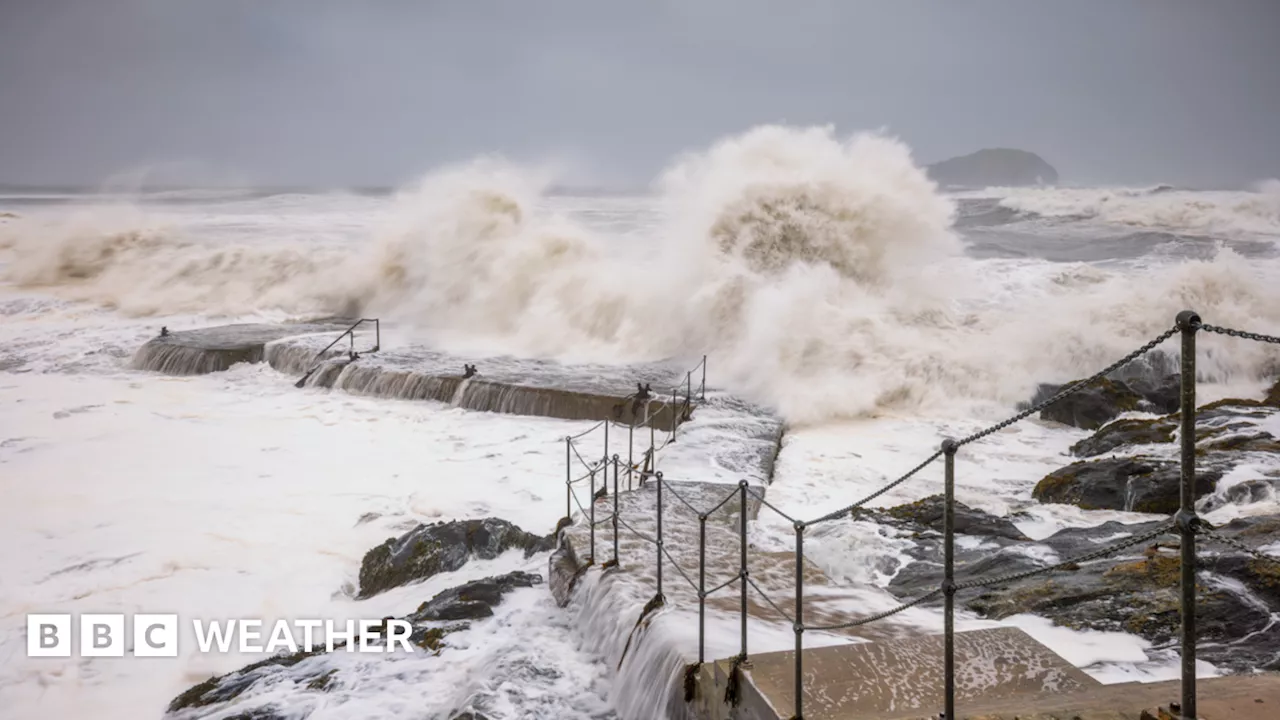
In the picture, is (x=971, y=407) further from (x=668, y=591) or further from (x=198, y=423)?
(x=198, y=423)

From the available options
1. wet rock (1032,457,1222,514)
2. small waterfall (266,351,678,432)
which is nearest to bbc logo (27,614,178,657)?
small waterfall (266,351,678,432)

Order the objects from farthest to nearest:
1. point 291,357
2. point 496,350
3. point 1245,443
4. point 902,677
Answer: point 496,350 < point 291,357 < point 1245,443 < point 902,677

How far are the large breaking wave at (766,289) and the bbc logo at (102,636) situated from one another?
7873 millimetres

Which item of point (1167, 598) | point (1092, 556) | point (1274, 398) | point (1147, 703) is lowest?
point (1167, 598)

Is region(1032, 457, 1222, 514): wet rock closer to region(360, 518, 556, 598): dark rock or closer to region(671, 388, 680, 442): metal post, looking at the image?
region(671, 388, 680, 442): metal post

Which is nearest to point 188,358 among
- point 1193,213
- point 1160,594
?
point 1160,594

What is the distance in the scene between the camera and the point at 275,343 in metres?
15.8

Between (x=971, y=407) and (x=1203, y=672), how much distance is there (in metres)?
9.21

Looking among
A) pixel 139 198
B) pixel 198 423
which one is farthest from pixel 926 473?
pixel 139 198

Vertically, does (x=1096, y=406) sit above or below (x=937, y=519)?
above

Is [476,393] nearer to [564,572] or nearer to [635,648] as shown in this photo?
[564,572]

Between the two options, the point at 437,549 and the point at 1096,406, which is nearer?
the point at 437,549

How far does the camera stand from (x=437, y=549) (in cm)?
728

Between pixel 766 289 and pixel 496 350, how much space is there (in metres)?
5.08
